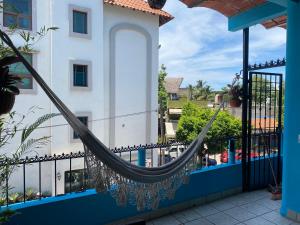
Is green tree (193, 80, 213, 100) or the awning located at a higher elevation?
green tree (193, 80, 213, 100)

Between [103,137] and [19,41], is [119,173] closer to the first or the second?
[19,41]

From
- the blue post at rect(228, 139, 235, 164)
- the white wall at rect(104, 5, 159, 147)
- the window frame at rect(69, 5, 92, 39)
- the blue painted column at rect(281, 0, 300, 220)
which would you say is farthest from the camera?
the white wall at rect(104, 5, 159, 147)

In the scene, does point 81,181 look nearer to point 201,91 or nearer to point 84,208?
point 84,208

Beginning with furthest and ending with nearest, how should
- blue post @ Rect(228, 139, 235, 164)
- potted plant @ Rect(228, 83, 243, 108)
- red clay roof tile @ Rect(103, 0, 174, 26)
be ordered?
red clay roof tile @ Rect(103, 0, 174, 26) < blue post @ Rect(228, 139, 235, 164) < potted plant @ Rect(228, 83, 243, 108)

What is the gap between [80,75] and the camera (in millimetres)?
9000

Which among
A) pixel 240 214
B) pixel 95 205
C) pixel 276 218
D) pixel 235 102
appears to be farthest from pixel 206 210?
Result: pixel 235 102

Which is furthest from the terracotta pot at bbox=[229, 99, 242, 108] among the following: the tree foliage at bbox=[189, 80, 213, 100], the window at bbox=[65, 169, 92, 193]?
the tree foliage at bbox=[189, 80, 213, 100]

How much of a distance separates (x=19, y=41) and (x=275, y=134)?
23.2ft

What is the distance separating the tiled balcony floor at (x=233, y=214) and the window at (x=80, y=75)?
23.1ft

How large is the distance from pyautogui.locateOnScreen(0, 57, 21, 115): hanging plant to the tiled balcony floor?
1964 mm

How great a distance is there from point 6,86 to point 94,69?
799 cm

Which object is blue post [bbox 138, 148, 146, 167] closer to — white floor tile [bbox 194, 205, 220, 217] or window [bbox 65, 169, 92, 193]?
window [bbox 65, 169, 92, 193]

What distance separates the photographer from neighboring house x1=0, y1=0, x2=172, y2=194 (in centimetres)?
816

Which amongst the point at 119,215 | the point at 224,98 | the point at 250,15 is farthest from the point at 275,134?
the point at 119,215
